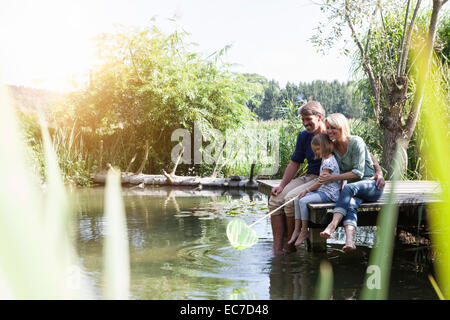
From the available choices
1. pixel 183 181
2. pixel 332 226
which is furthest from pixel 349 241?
pixel 183 181

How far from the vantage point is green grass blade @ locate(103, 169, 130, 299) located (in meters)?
0.38

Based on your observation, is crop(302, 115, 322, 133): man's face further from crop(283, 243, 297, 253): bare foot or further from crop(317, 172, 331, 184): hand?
crop(283, 243, 297, 253): bare foot

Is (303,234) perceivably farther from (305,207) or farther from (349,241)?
(349,241)

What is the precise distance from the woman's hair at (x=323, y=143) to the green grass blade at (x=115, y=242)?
3.85m

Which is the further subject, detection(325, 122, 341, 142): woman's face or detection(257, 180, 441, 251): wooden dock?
detection(325, 122, 341, 142): woman's face

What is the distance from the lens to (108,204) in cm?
38

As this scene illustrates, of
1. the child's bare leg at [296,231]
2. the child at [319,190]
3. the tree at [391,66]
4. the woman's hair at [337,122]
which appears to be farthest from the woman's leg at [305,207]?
the tree at [391,66]

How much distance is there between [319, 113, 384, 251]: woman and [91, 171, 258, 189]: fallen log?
Result: 7029 millimetres

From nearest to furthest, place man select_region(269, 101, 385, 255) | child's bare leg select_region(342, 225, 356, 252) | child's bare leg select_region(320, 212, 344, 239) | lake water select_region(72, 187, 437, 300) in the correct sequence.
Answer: lake water select_region(72, 187, 437, 300) → child's bare leg select_region(342, 225, 356, 252) → child's bare leg select_region(320, 212, 344, 239) → man select_region(269, 101, 385, 255)

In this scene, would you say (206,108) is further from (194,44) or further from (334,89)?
(334,89)

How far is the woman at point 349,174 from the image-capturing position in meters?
3.94

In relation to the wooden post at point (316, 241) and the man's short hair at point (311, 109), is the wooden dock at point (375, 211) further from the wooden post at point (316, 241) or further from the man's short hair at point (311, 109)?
the man's short hair at point (311, 109)

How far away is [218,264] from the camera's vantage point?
4281 mm

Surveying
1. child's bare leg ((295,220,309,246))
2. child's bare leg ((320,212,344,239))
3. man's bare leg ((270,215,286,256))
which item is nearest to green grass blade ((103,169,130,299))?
child's bare leg ((320,212,344,239))
